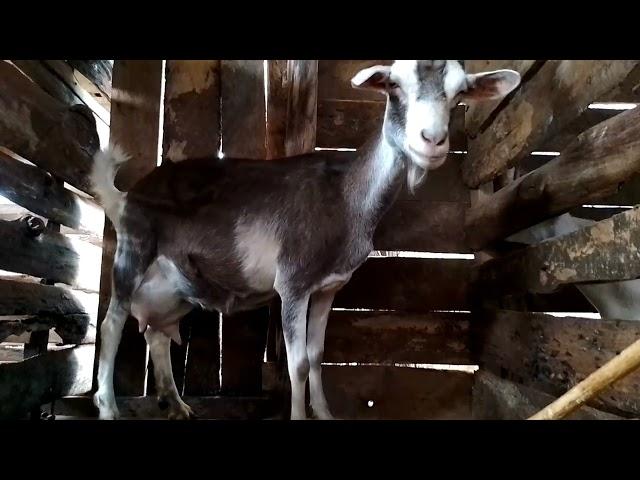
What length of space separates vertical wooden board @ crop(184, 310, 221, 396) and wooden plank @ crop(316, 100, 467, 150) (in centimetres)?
70

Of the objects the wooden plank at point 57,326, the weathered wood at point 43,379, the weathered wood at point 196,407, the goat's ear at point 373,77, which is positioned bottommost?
the weathered wood at point 196,407

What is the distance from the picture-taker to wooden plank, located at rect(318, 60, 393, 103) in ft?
5.68

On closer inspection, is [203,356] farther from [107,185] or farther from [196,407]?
[107,185]

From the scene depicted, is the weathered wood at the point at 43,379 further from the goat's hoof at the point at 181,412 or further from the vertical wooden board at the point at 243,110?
the vertical wooden board at the point at 243,110

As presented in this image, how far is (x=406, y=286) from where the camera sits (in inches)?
67.3

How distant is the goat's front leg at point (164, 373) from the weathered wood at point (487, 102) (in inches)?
45.6

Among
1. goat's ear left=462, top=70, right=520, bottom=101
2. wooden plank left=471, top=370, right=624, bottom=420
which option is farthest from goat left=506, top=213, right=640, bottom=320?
goat's ear left=462, top=70, right=520, bottom=101

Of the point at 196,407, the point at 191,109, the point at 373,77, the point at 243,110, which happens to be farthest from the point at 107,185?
the point at 373,77

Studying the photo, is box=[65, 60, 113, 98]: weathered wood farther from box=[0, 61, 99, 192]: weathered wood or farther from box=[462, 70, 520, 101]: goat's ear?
box=[462, 70, 520, 101]: goat's ear

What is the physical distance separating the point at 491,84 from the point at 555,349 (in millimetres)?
621

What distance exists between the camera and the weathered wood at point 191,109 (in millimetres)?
1742

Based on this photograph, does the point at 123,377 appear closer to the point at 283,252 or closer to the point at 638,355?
the point at 283,252

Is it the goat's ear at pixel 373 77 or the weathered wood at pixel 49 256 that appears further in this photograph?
the weathered wood at pixel 49 256

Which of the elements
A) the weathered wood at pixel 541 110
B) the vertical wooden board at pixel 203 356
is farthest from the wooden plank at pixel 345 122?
the vertical wooden board at pixel 203 356
